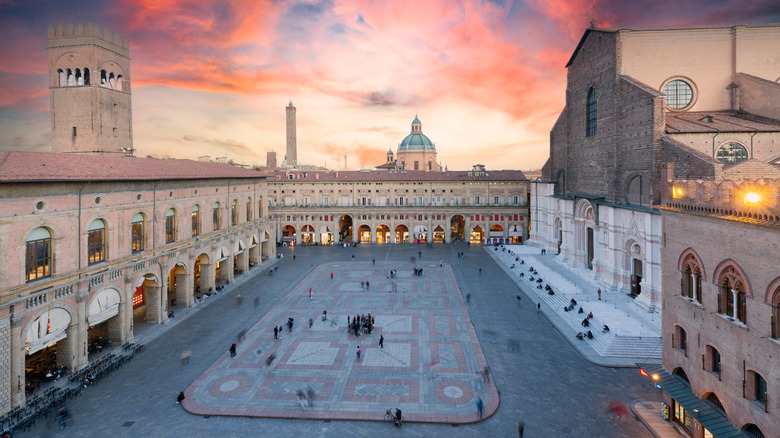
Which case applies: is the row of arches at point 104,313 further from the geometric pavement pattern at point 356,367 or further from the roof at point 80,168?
the geometric pavement pattern at point 356,367

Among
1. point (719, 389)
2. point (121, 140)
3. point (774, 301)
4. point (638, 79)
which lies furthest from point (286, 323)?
point (638, 79)

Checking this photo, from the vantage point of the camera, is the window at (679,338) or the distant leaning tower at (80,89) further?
the distant leaning tower at (80,89)

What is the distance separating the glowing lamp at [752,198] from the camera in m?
12.6

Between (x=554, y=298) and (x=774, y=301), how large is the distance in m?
24.9

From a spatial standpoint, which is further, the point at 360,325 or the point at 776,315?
the point at 360,325

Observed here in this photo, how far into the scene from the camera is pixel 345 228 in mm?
78188

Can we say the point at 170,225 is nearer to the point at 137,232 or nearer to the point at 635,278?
the point at 137,232

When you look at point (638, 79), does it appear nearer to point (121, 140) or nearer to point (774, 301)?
point (774, 301)

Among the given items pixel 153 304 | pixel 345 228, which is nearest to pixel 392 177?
pixel 345 228

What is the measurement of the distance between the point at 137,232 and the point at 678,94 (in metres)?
48.9

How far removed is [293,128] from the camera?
333 feet

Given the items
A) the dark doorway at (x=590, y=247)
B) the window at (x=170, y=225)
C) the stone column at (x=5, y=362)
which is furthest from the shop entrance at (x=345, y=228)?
the stone column at (x=5, y=362)

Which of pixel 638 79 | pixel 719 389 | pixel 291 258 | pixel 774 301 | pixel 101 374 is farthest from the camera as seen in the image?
pixel 291 258

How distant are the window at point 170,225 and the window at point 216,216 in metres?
6.31
